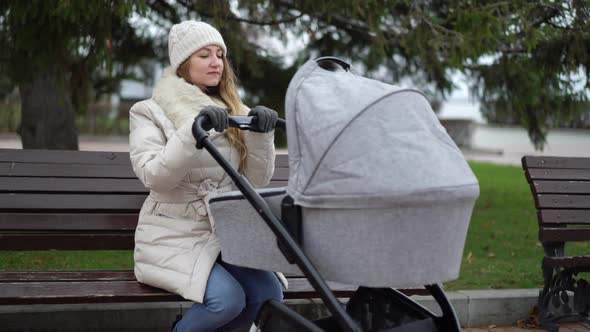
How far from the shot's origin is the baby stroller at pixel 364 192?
8.52ft

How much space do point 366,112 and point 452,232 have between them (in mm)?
495

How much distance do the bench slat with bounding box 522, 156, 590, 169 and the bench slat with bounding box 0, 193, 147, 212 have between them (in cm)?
243

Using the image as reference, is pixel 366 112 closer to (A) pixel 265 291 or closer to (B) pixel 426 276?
(B) pixel 426 276

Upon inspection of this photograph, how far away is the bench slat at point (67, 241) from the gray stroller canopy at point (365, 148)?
6.18ft

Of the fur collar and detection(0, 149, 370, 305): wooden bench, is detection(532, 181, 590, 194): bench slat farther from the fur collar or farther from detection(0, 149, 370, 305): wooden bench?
the fur collar

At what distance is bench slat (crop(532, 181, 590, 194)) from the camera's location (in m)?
5.06

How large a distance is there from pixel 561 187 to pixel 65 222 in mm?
3043

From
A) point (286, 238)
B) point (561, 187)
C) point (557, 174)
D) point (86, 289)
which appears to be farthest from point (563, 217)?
point (86, 289)

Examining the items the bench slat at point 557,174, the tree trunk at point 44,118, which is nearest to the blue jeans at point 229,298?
the bench slat at point 557,174

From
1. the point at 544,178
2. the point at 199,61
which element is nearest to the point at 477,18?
the point at 544,178

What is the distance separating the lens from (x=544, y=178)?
5.14 meters

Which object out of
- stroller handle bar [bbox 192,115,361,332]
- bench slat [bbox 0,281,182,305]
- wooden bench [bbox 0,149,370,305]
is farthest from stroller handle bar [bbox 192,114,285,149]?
wooden bench [bbox 0,149,370,305]

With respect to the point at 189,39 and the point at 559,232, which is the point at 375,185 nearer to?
the point at 189,39

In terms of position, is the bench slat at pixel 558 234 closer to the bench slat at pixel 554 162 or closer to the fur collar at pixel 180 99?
the bench slat at pixel 554 162
